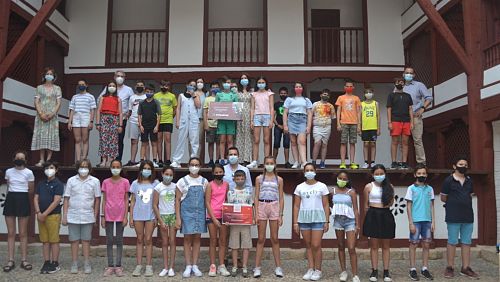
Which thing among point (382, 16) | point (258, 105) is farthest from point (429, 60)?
point (258, 105)

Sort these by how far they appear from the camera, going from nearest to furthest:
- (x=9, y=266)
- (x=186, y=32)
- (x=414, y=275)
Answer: (x=414, y=275) → (x=9, y=266) → (x=186, y=32)

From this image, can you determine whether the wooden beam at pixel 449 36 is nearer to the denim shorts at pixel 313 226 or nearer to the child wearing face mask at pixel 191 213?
the denim shorts at pixel 313 226

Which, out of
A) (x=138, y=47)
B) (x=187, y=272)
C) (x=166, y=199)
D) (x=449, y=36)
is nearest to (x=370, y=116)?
(x=449, y=36)

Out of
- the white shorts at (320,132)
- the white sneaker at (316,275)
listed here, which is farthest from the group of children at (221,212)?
the white shorts at (320,132)

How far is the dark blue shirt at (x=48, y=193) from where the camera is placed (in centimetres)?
754

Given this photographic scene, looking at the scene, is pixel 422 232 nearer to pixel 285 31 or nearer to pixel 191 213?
pixel 191 213

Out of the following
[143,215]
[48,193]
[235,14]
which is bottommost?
[143,215]

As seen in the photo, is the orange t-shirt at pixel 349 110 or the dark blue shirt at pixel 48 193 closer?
the dark blue shirt at pixel 48 193

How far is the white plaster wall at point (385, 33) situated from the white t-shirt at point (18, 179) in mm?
10713

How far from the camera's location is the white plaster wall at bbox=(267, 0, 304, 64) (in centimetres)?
1495

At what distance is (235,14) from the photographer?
52.5 feet

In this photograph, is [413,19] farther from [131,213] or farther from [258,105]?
[131,213]

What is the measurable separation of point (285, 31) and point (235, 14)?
2.01 metres

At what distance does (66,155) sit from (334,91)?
869cm
